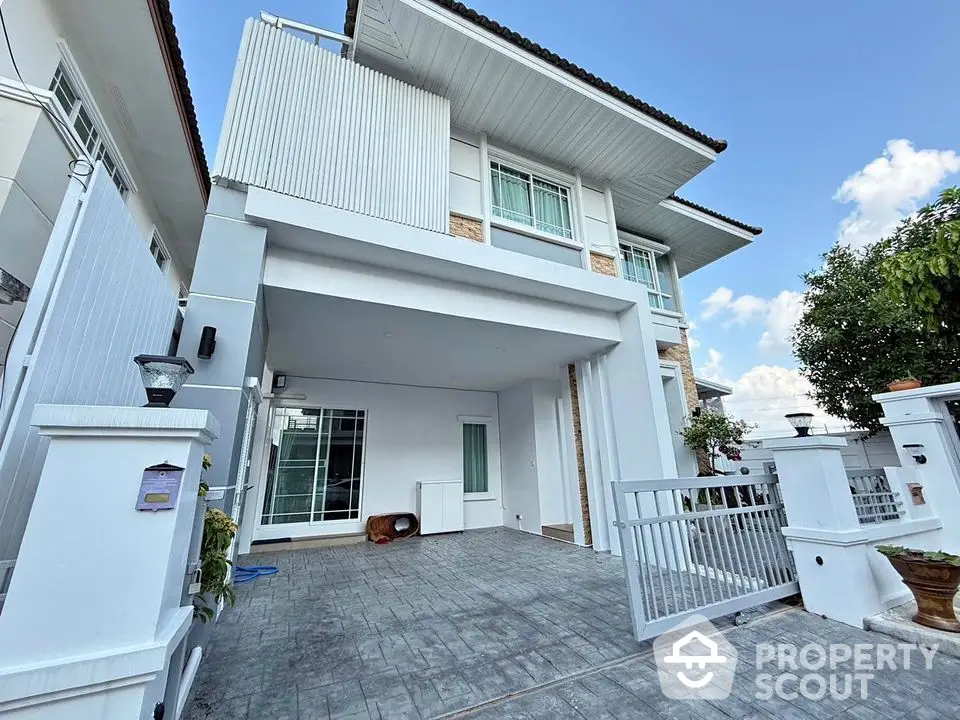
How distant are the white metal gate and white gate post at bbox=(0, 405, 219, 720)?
2329 millimetres

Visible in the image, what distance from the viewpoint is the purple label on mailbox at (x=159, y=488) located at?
131cm

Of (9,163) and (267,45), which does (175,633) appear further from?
(267,45)

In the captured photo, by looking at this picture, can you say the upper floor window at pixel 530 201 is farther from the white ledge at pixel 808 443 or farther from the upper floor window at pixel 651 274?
the white ledge at pixel 808 443

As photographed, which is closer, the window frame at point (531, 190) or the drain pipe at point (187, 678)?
the drain pipe at point (187, 678)

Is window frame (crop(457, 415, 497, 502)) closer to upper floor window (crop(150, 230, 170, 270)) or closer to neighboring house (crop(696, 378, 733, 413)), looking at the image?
neighboring house (crop(696, 378, 733, 413))

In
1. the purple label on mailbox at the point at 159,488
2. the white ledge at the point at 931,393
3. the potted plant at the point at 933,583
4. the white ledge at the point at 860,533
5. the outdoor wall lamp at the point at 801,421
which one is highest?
the white ledge at the point at 931,393

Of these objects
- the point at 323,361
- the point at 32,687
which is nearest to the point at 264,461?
the point at 323,361

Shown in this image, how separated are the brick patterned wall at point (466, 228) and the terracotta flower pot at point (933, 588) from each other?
471 cm

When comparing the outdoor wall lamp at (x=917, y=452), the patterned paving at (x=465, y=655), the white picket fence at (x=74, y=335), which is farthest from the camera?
the outdoor wall lamp at (x=917, y=452)

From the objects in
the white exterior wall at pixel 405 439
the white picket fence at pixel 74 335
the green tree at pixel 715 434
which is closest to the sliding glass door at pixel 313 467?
the white exterior wall at pixel 405 439

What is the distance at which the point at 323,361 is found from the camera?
5.98 meters

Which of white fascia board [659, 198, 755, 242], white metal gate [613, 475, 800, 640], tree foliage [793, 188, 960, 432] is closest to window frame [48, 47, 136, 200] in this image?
white metal gate [613, 475, 800, 640]

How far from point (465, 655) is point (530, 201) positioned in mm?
5291

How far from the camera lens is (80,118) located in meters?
3.61
